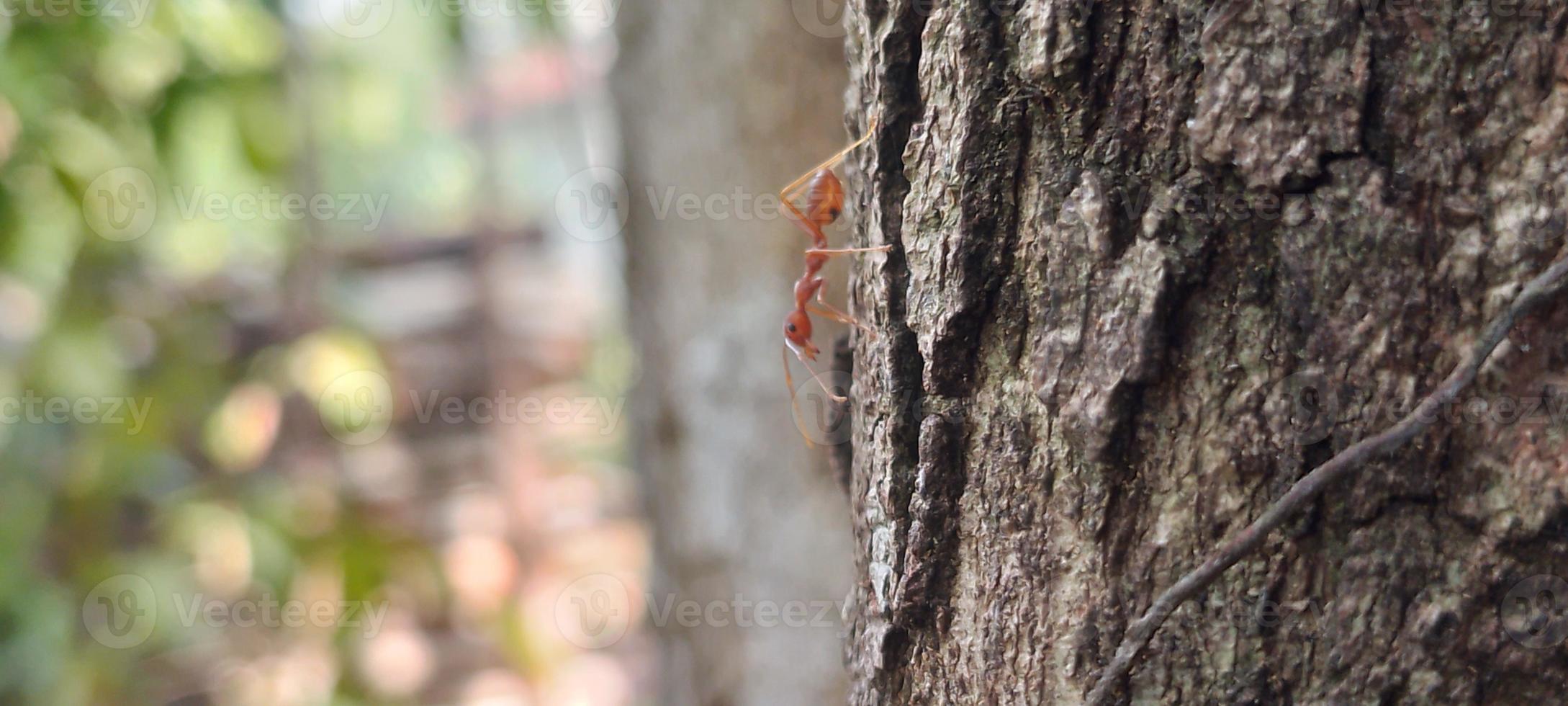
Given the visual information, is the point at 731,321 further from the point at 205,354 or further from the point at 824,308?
the point at 205,354

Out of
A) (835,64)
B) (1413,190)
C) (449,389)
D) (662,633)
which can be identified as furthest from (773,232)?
(449,389)

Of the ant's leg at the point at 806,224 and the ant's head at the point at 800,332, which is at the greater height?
the ant's leg at the point at 806,224

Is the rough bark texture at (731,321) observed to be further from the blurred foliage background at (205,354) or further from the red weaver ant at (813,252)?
the blurred foliage background at (205,354)

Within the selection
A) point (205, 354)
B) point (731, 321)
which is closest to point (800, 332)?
point (731, 321)

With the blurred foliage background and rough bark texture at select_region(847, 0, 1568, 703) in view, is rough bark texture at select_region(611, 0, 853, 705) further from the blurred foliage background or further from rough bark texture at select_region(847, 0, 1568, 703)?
Result: rough bark texture at select_region(847, 0, 1568, 703)

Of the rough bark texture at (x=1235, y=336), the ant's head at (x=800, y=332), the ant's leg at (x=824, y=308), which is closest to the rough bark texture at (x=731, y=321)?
the ant's leg at (x=824, y=308)

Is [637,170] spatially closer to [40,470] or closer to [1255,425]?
[1255,425]

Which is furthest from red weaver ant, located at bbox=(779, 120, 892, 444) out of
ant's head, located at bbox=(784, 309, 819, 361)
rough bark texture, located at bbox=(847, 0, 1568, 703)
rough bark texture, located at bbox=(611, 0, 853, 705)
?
rough bark texture, located at bbox=(847, 0, 1568, 703)
